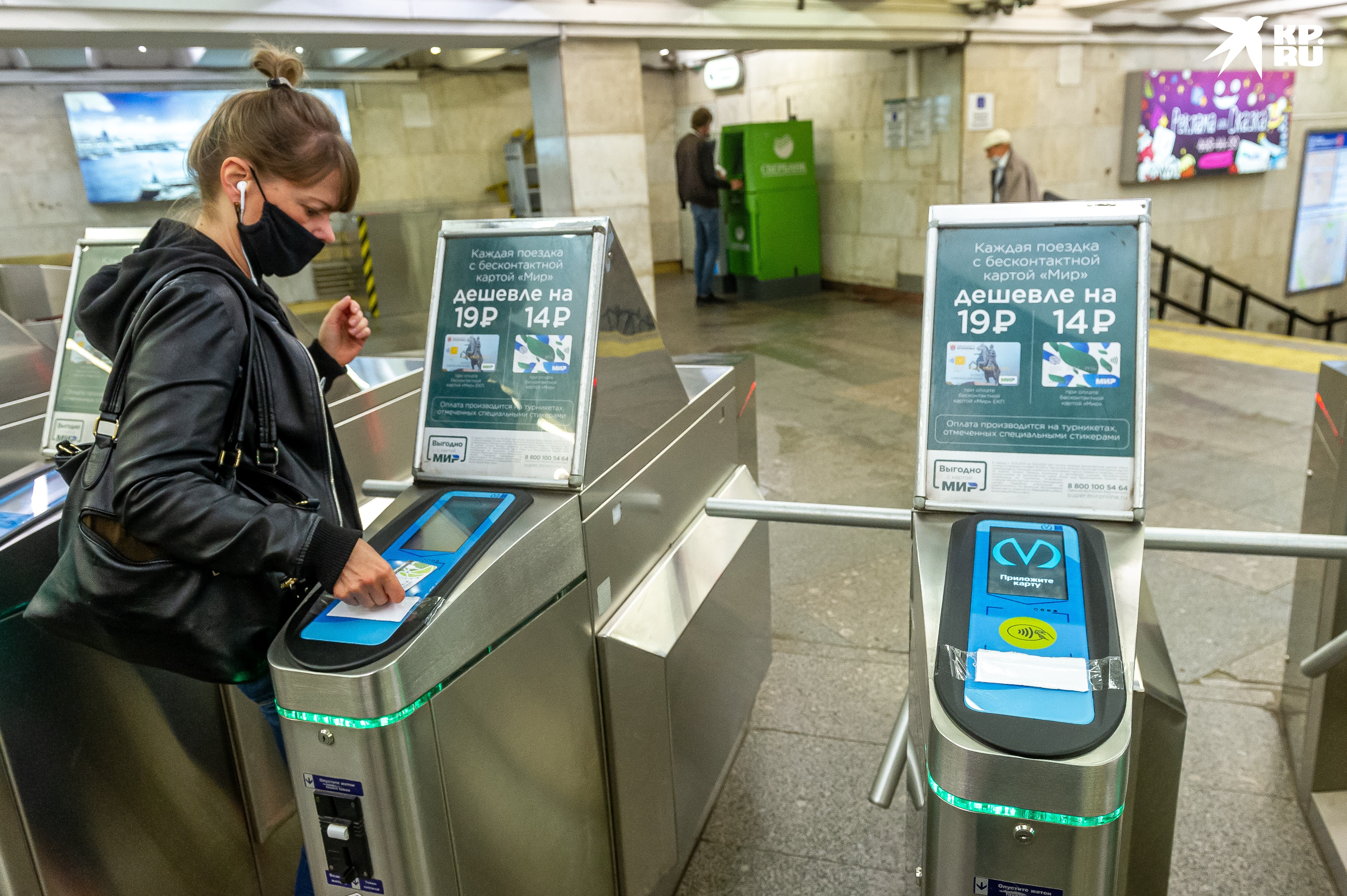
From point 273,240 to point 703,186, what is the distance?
292 inches

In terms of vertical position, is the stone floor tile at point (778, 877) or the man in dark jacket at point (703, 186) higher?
the man in dark jacket at point (703, 186)

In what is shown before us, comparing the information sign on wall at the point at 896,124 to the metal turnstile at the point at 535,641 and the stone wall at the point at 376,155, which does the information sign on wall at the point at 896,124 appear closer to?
the stone wall at the point at 376,155

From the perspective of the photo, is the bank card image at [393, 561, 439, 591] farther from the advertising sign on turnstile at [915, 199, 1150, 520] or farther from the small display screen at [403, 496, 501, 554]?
the advertising sign on turnstile at [915, 199, 1150, 520]

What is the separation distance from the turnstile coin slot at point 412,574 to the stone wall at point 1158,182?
6.79 meters

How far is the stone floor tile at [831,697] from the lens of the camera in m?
2.34

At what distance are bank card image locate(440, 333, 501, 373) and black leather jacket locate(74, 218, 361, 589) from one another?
14.5 inches

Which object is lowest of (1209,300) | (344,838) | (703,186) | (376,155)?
(1209,300)

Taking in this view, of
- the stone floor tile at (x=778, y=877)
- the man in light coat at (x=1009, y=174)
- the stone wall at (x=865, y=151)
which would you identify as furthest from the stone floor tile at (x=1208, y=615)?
the stone wall at (x=865, y=151)

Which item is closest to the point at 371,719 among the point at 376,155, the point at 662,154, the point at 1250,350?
the point at 1250,350

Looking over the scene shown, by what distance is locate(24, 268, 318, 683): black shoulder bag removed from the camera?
106cm

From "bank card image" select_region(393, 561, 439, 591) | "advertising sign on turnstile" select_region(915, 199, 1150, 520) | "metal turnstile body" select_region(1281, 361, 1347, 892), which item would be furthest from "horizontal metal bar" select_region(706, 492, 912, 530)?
"metal turnstile body" select_region(1281, 361, 1347, 892)

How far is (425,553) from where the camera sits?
Result: 1.27m

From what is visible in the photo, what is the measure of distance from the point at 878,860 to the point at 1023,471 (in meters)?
0.98

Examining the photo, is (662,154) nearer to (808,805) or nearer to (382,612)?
(808,805)
